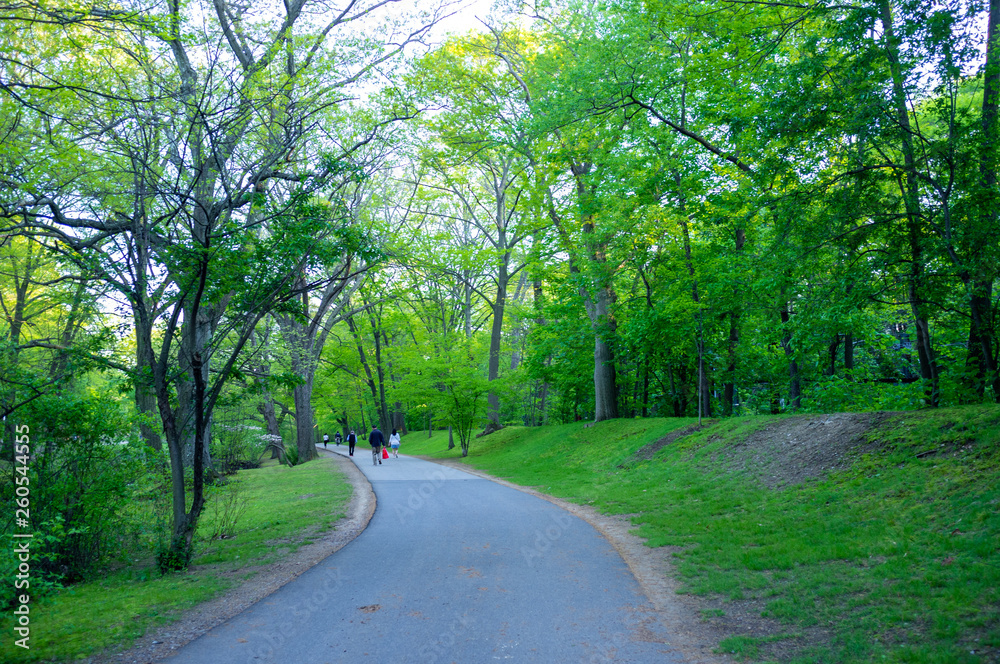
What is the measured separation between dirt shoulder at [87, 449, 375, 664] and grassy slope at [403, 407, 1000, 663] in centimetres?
459

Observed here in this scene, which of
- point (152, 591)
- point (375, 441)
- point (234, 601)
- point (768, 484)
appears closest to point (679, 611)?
point (234, 601)

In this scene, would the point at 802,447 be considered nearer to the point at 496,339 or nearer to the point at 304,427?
the point at 496,339

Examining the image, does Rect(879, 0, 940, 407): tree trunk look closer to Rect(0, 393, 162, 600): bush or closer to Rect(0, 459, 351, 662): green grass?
Rect(0, 459, 351, 662): green grass

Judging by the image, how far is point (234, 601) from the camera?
6227 millimetres

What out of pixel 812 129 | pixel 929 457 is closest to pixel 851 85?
pixel 812 129

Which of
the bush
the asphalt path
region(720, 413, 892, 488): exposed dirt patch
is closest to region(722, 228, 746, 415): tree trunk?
region(720, 413, 892, 488): exposed dirt patch

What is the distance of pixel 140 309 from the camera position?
25.9 ft

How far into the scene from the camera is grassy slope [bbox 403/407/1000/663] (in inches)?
177

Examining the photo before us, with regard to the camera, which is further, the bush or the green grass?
the bush

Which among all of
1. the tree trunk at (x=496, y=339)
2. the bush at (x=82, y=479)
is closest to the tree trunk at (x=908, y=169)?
the bush at (x=82, y=479)

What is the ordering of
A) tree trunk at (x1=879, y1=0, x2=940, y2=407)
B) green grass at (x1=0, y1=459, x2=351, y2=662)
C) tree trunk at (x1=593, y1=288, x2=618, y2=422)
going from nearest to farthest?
green grass at (x1=0, y1=459, x2=351, y2=662), tree trunk at (x1=879, y1=0, x2=940, y2=407), tree trunk at (x1=593, y1=288, x2=618, y2=422)

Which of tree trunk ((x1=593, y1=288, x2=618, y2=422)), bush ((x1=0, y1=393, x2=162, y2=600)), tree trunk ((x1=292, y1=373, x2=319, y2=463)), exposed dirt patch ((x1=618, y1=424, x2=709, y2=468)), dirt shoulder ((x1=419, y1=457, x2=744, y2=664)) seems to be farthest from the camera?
tree trunk ((x1=292, y1=373, x2=319, y2=463))

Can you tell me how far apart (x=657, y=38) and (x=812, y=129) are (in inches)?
257

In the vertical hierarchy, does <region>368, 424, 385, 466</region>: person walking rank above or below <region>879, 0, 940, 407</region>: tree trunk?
below
